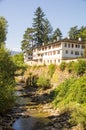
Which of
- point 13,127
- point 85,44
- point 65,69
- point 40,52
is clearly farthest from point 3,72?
point 40,52

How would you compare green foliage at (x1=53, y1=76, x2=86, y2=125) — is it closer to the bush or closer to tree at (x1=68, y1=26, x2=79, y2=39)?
the bush

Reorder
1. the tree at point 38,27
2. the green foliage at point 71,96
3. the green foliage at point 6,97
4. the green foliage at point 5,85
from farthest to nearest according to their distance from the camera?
1. the tree at point 38,27
2. the green foliage at point 71,96
3. the green foliage at point 5,85
4. the green foliage at point 6,97

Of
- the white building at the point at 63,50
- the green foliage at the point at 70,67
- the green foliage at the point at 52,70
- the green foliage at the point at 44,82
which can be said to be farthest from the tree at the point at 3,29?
the white building at the point at 63,50

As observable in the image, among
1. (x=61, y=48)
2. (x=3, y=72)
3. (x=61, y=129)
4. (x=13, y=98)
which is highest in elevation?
(x=61, y=48)

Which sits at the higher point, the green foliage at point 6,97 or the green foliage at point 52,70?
the green foliage at point 52,70

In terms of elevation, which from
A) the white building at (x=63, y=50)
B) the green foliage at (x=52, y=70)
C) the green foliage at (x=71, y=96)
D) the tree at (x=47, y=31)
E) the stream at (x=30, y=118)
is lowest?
the stream at (x=30, y=118)

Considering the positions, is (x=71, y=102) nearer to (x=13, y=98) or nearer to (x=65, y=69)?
(x=13, y=98)

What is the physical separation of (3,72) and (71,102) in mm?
10307

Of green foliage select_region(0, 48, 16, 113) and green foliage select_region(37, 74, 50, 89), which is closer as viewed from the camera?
green foliage select_region(0, 48, 16, 113)

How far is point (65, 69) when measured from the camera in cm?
5197

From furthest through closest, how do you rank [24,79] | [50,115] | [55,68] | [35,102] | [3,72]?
[24,79]
[55,68]
[35,102]
[50,115]
[3,72]

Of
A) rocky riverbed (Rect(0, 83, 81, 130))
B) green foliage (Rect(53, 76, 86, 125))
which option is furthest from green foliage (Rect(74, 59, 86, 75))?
rocky riverbed (Rect(0, 83, 81, 130))

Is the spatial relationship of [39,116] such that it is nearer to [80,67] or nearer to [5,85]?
[5,85]

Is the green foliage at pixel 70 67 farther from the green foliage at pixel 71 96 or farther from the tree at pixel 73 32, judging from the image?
the tree at pixel 73 32
